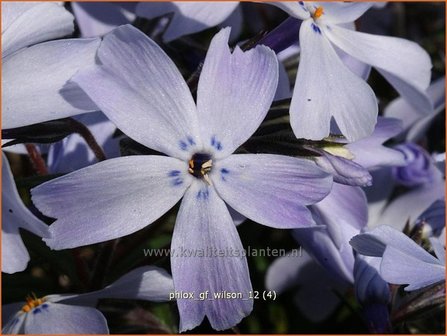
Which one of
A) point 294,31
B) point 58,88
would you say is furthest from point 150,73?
point 294,31

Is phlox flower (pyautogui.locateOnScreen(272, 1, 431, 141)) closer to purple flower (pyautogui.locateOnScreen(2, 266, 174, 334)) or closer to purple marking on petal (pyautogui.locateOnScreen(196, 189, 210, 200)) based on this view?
purple marking on petal (pyautogui.locateOnScreen(196, 189, 210, 200))

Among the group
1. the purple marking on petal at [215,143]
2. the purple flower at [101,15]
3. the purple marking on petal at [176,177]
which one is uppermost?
the purple flower at [101,15]

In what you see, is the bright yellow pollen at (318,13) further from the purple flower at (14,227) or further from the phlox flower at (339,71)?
the purple flower at (14,227)

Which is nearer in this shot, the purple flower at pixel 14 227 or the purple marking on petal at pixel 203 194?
the purple flower at pixel 14 227

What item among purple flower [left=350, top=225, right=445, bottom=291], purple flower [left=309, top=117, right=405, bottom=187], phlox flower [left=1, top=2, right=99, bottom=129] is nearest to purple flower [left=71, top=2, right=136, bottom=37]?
phlox flower [left=1, top=2, right=99, bottom=129]

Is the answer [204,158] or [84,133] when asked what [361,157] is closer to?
[204,158]

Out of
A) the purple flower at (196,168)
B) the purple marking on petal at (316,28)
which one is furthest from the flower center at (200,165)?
the purple marking on petal at (316,28)
